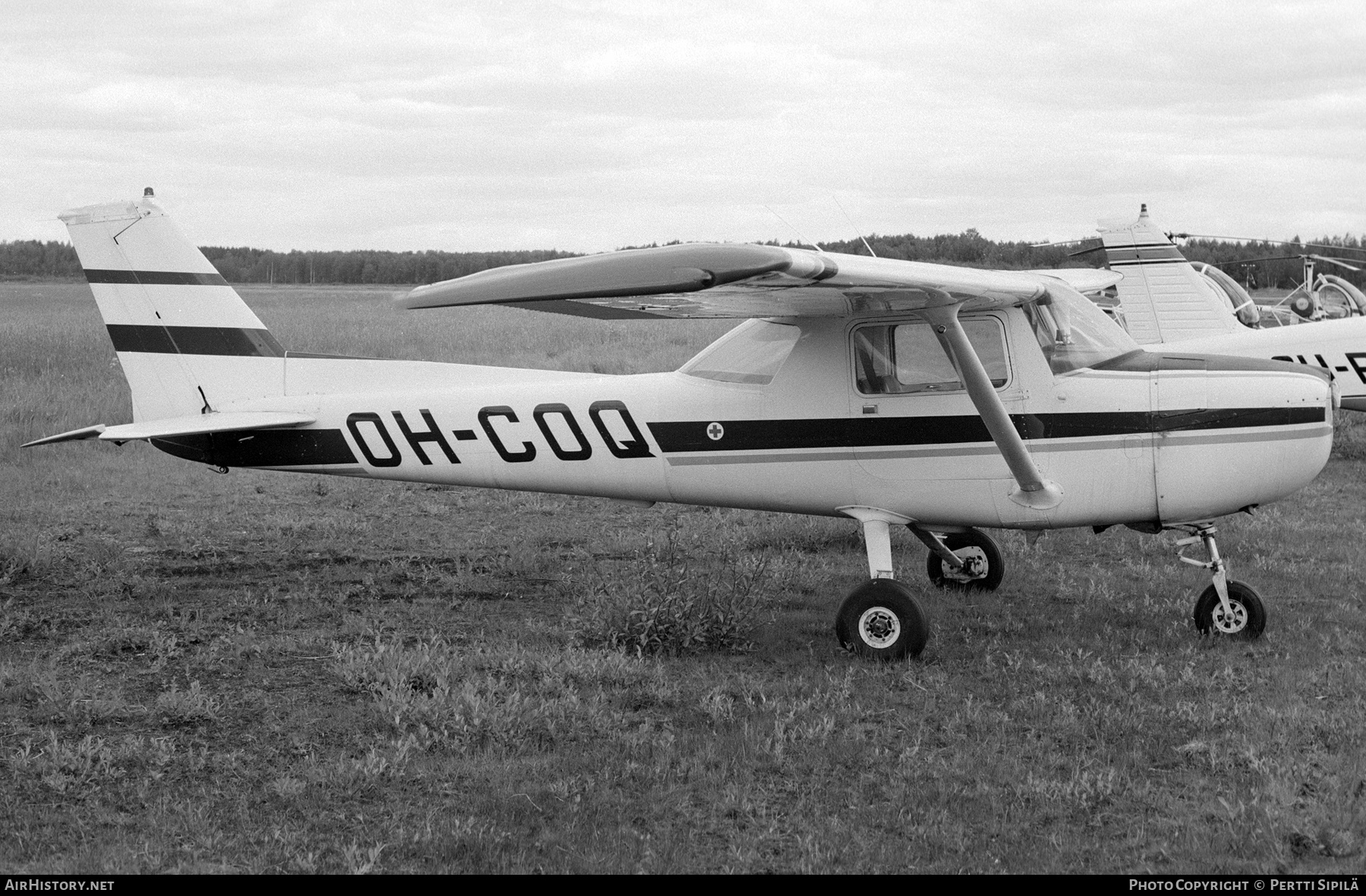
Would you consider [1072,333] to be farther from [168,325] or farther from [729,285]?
[168,325]

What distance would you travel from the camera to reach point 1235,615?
704 centimetres

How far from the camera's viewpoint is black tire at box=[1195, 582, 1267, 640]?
23.0ft

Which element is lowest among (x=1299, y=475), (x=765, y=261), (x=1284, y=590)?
(x=1284, y=590)

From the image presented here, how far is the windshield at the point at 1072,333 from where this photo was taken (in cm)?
695

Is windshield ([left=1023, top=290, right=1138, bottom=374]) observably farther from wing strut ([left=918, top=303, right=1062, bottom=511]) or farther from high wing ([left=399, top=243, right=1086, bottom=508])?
wing strut ([left=918, top=303, right=1062, bottom=511])

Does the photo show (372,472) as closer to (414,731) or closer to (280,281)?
(414,731)

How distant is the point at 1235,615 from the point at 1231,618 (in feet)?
0.13

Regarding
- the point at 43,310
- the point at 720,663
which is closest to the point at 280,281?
the point at 43,310

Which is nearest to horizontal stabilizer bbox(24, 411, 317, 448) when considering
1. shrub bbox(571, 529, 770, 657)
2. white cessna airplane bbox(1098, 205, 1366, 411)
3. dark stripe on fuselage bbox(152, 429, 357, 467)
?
dark stripe on fuselage bbox(152, 429, 357, 467)

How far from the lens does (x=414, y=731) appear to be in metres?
5.43

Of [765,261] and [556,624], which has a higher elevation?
[765,261]

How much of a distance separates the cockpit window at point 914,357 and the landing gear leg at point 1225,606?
1607 mm

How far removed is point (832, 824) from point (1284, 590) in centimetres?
549

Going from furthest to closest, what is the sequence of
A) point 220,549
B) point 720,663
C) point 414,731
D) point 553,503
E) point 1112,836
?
1. point 553,503
2. point 220,549
3. point 720,663
4. point 414,731
5. point 1112,836
